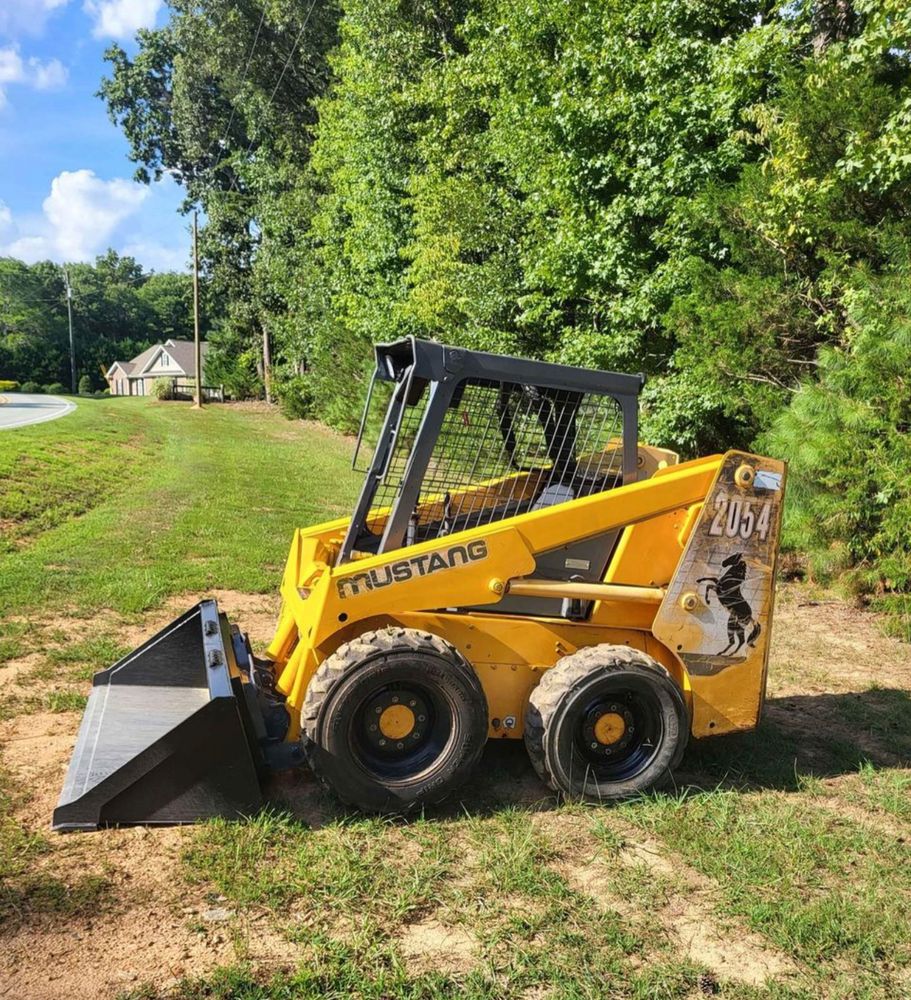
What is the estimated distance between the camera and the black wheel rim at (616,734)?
13.1ft

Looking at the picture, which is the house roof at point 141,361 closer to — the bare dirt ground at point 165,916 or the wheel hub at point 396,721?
the bare dirt ground at point 165,916

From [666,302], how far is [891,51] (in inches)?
142

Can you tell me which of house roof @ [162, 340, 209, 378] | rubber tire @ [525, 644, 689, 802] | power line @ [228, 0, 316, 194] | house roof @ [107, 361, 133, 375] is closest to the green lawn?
rubber tire @ [525, 644, 689, 802]

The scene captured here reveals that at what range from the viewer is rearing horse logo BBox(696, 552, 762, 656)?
4.22 m

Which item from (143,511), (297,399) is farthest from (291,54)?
(143,511)

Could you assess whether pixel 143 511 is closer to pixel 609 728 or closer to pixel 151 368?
pixel 609 728

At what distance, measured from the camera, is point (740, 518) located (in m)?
4.20

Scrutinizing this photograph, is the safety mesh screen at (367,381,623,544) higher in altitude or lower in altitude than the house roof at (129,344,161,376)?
lower

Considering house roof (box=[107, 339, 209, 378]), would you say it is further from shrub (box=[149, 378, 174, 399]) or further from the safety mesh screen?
the safety mesh screen

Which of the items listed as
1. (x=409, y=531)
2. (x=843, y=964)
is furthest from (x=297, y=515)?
(x=843, y=964)

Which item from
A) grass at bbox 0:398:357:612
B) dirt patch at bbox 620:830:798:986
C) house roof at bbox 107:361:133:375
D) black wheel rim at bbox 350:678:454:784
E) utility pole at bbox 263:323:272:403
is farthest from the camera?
house roof at bbox 107:361:133:375

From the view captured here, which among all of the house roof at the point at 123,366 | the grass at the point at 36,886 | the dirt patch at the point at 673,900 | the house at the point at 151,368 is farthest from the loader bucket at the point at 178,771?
the house roof at the point at 123,366

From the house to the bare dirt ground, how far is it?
75.8m

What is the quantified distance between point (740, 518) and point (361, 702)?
6.99 feet
